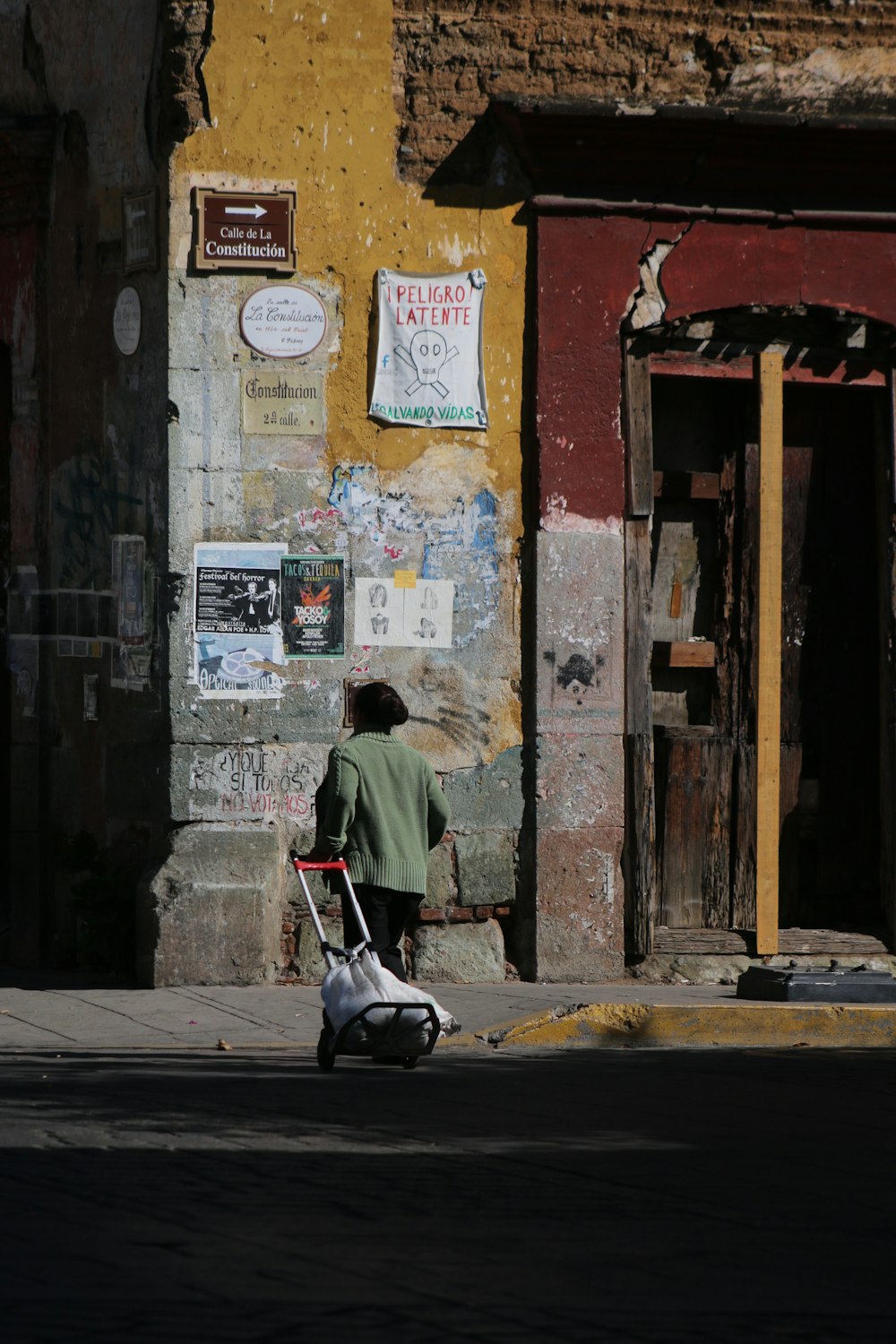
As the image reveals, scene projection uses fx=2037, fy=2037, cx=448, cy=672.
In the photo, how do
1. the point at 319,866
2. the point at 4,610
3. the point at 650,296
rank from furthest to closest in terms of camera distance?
the point at 4,610 < the point at 650,296 < the point at 319,866

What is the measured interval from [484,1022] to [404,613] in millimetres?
2291

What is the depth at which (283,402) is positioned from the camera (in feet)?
33.7

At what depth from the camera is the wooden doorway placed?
1100 centimetres

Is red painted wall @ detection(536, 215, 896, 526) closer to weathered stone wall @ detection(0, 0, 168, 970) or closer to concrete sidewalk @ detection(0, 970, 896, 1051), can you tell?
weathered stone wall @ detection(0, 0, 168, 970)

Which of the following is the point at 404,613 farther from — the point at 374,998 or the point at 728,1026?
the point at 374,998

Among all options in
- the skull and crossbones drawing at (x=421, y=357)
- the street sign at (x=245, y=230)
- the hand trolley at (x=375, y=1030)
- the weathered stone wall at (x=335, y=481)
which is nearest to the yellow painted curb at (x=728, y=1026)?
the hand trolley at (x=375, y=1030)

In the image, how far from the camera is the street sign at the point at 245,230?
33.3ft

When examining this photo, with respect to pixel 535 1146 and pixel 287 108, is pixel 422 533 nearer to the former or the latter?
pixel 287 108

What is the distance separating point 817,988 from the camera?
9.53 m

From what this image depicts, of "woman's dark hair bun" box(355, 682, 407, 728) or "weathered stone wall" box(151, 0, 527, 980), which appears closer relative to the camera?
"woman's dark hair bun" box(355, 682, 407, 728)

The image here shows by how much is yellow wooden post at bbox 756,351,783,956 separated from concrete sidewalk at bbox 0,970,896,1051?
3.86ft

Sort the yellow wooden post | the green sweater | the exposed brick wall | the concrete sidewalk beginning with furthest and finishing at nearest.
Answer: the yellow wooden post, the exposed brick wall, the concrete sidewalk, the green sweater

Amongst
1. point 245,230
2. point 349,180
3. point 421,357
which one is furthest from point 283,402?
point 349,180

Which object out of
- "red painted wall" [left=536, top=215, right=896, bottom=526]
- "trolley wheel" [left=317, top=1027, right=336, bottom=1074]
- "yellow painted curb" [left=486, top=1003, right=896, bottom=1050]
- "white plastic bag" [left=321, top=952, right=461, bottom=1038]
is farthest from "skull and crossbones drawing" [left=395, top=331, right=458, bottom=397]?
"trolley wheel" [left=317, top=1027, right=336, bottom=1074]
